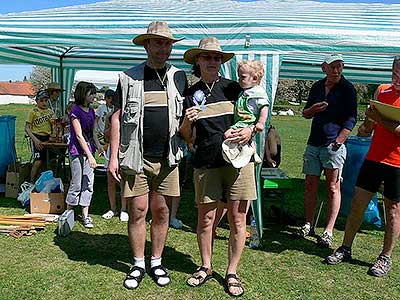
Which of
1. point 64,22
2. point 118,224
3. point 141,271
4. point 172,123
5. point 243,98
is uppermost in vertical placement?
point 64,22

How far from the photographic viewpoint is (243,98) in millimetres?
3258

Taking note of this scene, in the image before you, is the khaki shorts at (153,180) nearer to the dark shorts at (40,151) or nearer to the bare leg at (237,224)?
the bare leg at (237,224)

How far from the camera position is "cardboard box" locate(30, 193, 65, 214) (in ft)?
17.8

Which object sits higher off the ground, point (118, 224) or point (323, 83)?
point (323, 83)

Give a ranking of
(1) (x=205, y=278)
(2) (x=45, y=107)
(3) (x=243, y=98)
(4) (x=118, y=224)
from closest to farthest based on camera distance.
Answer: (3) (x=243, y=98) → (1) (x=205, y=278) → (4) (x=118, y=224) → (2) (x=45, y=107)

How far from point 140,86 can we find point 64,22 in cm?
192

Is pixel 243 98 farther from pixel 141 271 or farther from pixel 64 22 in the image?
pixel 64 22

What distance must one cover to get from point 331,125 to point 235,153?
1.67 metres

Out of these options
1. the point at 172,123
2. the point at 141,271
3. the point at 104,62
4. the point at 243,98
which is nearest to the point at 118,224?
the point at 141,271

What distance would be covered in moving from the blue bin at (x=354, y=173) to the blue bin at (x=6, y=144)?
185 inches

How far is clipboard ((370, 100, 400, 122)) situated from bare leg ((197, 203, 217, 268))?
4.90ft

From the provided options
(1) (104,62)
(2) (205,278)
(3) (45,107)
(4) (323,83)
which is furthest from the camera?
(1) (104,62)

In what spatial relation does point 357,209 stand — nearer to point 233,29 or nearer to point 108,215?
point 233,29

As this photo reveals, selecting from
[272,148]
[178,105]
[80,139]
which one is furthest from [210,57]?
[272,148]
